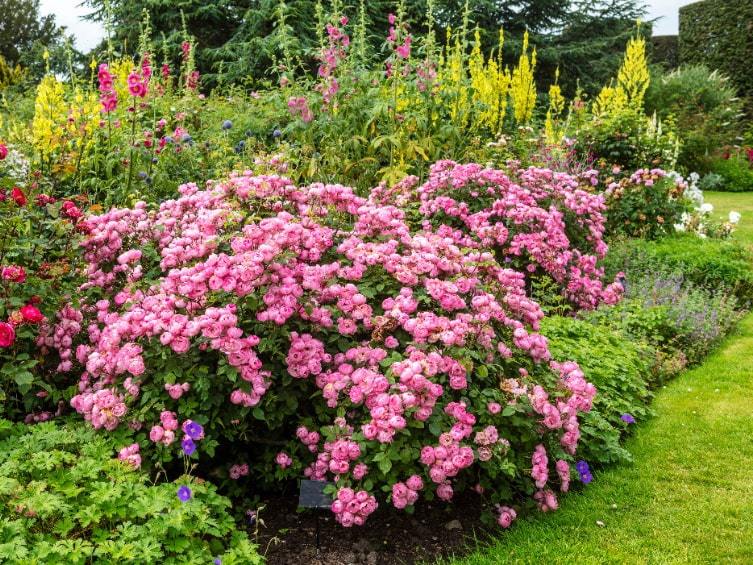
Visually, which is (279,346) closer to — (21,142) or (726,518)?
(726,518)

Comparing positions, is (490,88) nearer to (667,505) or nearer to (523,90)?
(523,90)

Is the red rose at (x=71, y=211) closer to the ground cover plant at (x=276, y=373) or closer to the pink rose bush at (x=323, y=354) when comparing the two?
the ground cover plant at (x=276, y=373)

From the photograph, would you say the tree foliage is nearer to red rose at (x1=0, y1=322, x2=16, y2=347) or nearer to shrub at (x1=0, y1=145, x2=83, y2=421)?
shrub at (x1=0, y1=145, x2=83, y2=421)

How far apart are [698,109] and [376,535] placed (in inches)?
595

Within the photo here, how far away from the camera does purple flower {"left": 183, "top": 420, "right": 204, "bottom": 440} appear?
8.38 ft

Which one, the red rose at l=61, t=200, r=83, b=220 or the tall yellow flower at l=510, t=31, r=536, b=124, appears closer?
the red rose at l=61, t=200, r=83, b=220

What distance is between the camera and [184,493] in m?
2.26

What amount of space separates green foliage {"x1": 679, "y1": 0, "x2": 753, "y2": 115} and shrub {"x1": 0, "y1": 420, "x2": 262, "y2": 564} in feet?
60.0

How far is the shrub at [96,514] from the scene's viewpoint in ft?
6.63

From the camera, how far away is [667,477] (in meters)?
3.49

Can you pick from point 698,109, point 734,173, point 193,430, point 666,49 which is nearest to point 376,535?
point 193,430

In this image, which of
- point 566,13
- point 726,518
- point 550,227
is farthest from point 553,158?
point 566,13

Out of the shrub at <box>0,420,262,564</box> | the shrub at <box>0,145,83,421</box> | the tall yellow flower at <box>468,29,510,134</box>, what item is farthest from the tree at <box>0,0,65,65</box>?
the shrub at <box>0,420,262,564</box>

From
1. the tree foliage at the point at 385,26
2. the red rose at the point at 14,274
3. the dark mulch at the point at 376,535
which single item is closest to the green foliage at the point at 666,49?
the tree foliage at the point at 385,26
